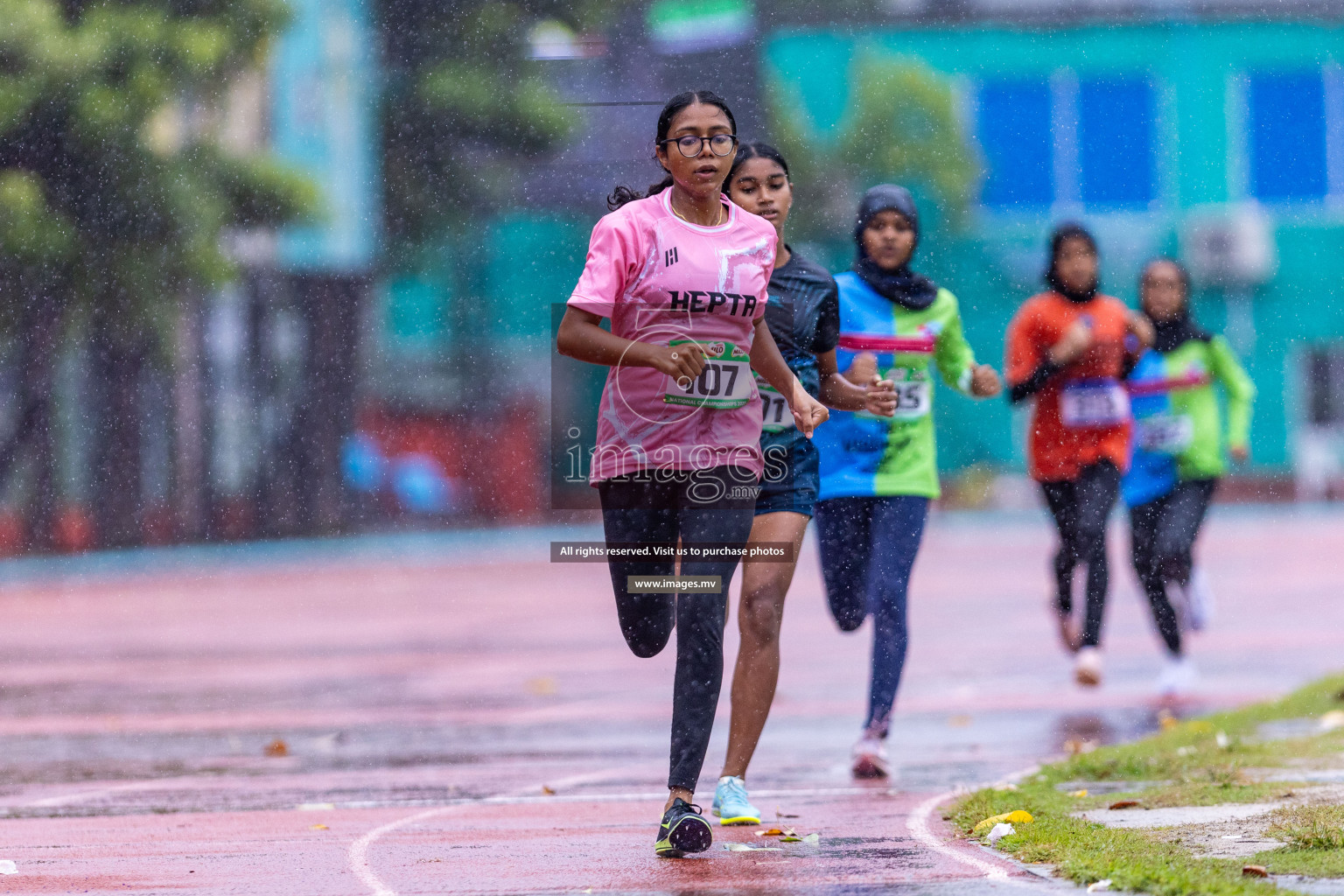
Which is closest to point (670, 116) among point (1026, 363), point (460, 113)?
point (1026, 363)

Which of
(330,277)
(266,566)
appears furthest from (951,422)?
(266,566)

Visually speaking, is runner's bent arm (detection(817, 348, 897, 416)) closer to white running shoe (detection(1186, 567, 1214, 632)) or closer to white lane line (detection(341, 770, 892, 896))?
white lane line (detection(341, 770, 892, 896))

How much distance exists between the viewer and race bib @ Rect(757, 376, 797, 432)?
6117 millimetres

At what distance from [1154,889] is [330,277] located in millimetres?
28736

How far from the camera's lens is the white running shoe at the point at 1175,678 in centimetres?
988

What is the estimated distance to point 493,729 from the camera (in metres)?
9.41

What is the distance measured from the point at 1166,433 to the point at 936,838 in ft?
15.5

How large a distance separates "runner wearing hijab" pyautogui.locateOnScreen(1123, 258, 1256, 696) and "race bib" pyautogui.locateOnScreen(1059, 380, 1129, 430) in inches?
41.3

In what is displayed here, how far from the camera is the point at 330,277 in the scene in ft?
107

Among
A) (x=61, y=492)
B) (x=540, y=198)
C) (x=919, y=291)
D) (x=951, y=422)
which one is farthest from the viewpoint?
(x=951, y=422)

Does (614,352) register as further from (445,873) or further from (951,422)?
(951,422)

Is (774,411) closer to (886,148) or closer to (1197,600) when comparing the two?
(1197,600)

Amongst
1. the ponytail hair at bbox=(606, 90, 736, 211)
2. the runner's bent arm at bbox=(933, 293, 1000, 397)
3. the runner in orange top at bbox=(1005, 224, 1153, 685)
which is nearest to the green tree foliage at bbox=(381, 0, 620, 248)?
the runner in orange top at bbox=(1005, 224, 1153, 685)

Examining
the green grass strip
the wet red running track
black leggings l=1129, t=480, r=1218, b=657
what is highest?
black leggings l=1129, t=480, r=1218, b=657
